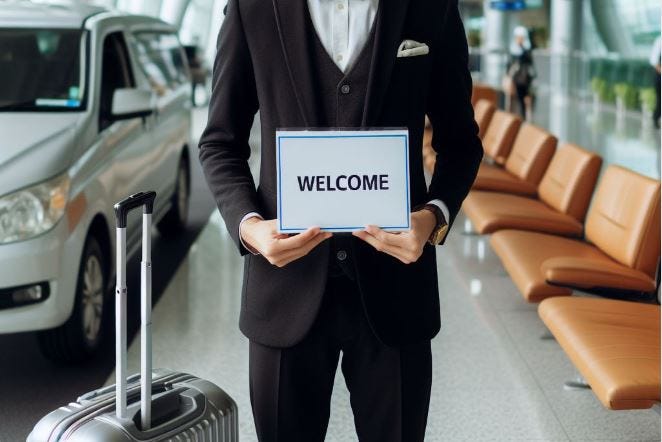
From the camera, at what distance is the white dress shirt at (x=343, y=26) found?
1.64 m

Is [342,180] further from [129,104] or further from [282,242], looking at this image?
[129,104]

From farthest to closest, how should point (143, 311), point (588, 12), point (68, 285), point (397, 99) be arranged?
point (588, 12)
point (68, 285)
point (143, 311)
point (397, 99)

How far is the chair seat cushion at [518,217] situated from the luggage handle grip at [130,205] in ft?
11.9

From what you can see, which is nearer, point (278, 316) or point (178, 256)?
point (278, 316)

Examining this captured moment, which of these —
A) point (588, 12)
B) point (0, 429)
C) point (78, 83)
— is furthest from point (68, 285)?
point (588, 12)

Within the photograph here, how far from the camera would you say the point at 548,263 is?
161 inches

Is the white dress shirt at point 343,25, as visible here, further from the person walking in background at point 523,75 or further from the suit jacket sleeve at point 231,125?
the person walking in background at point 523,75

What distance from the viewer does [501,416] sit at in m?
3.67

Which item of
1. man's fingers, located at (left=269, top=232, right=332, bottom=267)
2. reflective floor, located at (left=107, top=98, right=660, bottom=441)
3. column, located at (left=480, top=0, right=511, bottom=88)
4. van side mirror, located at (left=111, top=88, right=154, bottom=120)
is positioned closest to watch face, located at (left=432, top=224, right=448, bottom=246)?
man's fingers, located at (left=269, top=232, right=332, bottom=267)

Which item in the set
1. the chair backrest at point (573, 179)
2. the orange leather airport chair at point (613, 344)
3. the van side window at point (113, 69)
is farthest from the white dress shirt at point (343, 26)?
the chair backrest at point (573, 179)

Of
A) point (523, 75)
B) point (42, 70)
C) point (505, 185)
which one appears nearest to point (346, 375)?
point (42, 70)

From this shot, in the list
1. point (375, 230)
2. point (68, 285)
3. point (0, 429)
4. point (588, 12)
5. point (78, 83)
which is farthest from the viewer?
point (588, 12)

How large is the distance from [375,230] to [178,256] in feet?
16.5

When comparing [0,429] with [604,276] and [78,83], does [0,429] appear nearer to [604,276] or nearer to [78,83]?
[78,83]
